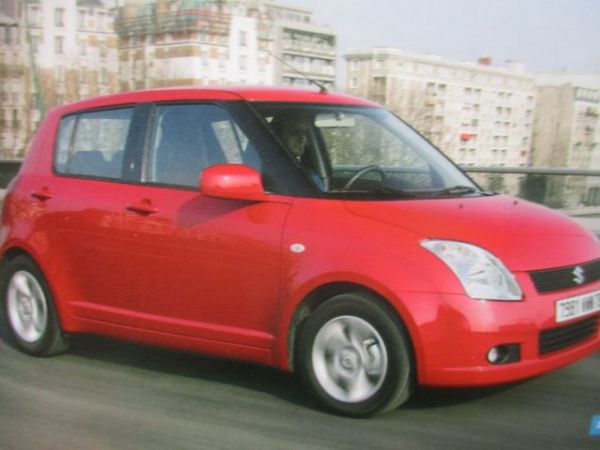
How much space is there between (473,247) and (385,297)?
0.47 metres

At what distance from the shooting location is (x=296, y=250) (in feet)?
15.0

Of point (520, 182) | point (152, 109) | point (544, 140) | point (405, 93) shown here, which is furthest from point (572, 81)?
point (152, 109)

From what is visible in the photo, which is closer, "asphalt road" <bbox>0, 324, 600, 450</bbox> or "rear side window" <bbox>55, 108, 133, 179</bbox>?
"asphalt road" <bbox>0, 324, 600, 450</bbox>

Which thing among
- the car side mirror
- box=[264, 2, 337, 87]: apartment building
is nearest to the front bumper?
the car side mirror

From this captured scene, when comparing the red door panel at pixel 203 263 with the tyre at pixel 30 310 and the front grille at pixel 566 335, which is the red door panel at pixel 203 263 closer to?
the tyre at pixel 30 310

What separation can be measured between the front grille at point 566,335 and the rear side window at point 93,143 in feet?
8.80

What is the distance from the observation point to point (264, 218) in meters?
4.74

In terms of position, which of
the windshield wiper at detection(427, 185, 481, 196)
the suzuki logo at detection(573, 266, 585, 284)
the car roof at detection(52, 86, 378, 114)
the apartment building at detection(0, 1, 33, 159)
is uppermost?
the car roof at detection(52, 86, 378, 114)

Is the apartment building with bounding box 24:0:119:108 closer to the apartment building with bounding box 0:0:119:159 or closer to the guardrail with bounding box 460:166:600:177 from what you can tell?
the apartment building with bounding box 0:0:119:159

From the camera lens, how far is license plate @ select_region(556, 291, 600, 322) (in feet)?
14.3

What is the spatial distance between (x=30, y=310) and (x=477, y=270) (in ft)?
10.5

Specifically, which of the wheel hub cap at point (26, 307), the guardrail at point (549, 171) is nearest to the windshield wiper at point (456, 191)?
the wheel hub cap at point (26, 307)

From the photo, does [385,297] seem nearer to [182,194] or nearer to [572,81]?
[182,194]

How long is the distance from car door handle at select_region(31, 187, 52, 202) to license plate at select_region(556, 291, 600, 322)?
129 inches
